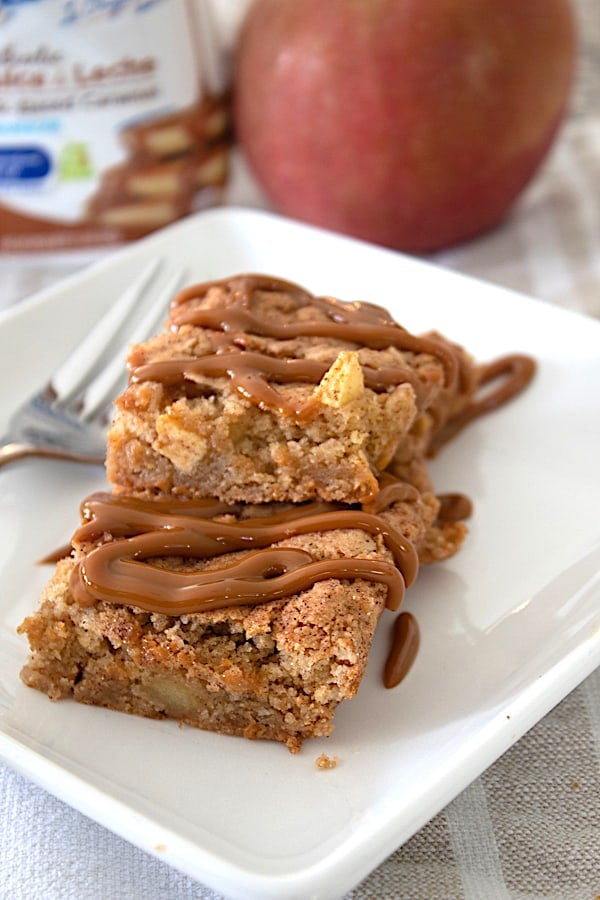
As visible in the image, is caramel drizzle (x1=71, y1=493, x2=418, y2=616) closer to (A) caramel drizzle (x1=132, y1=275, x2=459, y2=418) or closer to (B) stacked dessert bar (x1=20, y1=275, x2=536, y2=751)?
(B) stacked dessert bar (x1=20, y1=275, x2=536, y2=751)

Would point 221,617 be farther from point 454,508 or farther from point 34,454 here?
point 34,454

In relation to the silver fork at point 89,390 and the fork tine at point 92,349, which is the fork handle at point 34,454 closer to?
the silver fork at point 89,390

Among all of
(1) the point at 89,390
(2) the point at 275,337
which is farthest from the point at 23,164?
(2) the point at 275,337

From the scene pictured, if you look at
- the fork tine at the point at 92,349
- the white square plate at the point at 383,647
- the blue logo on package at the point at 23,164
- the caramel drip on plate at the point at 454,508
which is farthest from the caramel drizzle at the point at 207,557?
the blue logo on package at the point at 23,164

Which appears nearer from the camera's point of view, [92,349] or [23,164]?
[92,349]

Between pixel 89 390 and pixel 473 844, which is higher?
pixel 89 390

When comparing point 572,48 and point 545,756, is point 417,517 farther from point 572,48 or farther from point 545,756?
point 572,48
